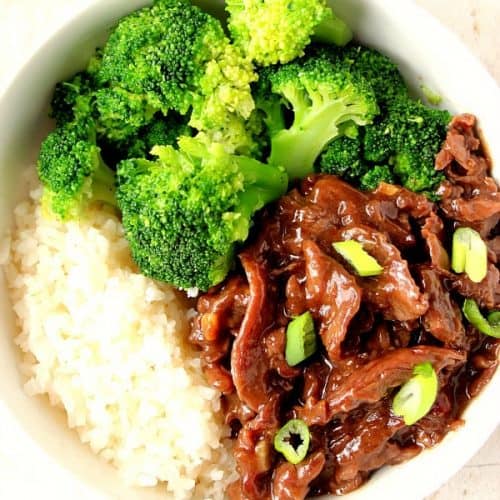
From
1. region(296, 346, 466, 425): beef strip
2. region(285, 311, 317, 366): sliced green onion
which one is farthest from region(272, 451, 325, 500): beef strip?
region(285, 311, 317, 366): sliced green onion

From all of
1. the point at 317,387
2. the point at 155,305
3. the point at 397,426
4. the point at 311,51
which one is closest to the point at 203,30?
the point at 311,51

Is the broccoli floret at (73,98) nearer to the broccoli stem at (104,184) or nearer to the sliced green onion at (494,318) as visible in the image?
the broccoli stem at (104,184)

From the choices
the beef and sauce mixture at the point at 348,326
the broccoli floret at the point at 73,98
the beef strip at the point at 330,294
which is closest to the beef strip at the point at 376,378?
the beef and sauce mixture at the point at 348,326

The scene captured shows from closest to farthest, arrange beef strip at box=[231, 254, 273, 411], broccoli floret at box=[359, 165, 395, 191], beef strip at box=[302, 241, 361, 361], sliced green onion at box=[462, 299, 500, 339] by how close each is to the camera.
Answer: beef strip at box=[302, 241, 361, 361]
beef strip at box=[231, 254, 273, 411]
sliced green onion at box=[462, 299, 500, 339]
broccoli floret at box=[359, 165, 395, 191]

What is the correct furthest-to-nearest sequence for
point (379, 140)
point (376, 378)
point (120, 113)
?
point (379, 140), point (120, 113), point (376, 378)

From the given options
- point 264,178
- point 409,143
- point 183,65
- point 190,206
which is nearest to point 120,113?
point 183,65

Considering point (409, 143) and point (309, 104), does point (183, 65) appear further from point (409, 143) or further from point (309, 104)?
point (409, 143)

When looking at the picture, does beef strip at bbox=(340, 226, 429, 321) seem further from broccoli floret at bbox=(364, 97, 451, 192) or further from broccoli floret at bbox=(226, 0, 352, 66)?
broccoli floret at bbox=(226, 0, 352, 66)
